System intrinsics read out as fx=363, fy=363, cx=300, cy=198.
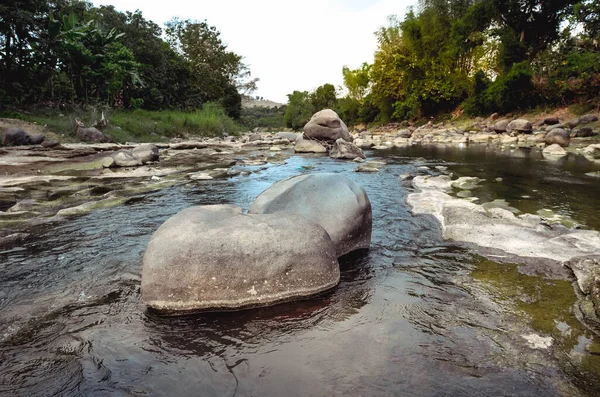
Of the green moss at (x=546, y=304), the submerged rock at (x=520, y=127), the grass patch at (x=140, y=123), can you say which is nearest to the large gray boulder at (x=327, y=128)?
the grass patch at (x=140, y=123)

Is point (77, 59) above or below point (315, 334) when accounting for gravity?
above

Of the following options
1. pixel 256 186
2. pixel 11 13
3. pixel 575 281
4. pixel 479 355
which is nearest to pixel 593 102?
pixel 256 186

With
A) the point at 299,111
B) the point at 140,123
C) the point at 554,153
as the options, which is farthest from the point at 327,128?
the point at 299,111

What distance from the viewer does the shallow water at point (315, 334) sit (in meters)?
1.90

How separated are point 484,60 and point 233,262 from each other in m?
37.0

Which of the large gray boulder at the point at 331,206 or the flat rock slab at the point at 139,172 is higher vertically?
the large gray boulder at the point at 331,206

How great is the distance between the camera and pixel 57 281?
122 inches

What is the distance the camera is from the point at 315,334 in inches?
93.0

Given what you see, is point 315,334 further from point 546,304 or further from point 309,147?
point 309,147

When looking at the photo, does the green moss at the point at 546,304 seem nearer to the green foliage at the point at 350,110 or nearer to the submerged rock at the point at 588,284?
the submerged rock at the point at 588,284

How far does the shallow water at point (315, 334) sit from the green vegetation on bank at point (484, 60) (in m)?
21.5

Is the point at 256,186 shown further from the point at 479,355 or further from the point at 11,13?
the point at 11,13

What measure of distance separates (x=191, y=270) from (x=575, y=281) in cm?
298

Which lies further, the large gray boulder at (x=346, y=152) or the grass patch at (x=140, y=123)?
the grass patch at (x=140, y=123)
